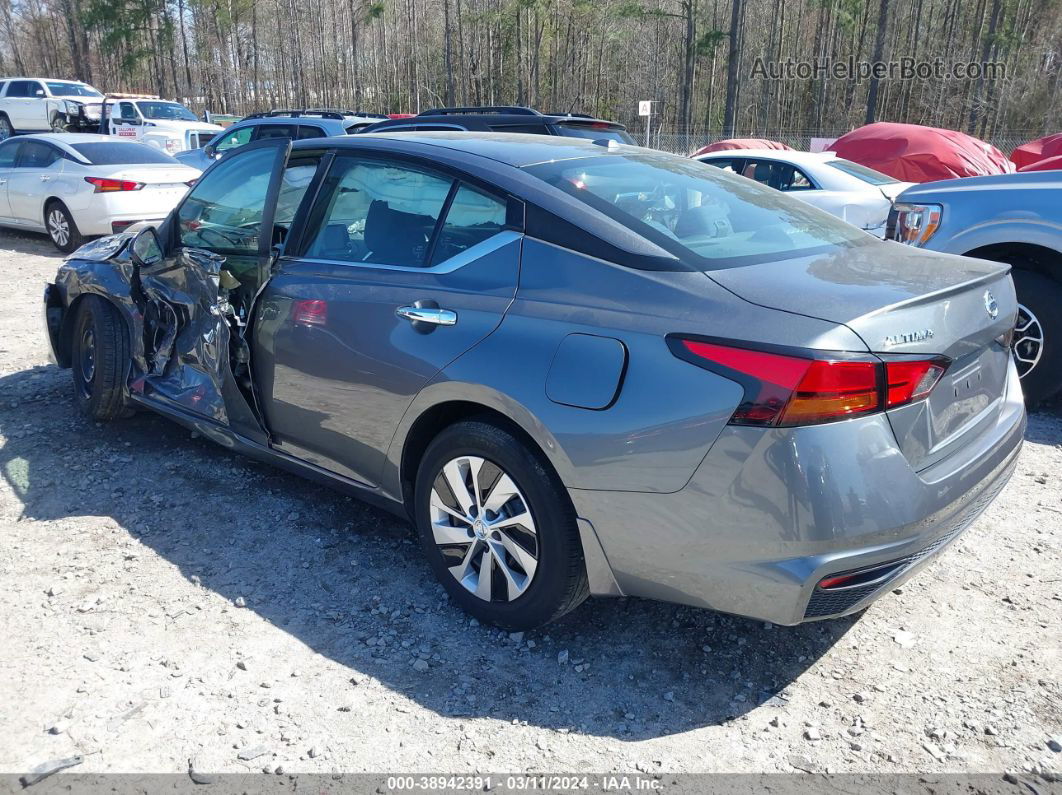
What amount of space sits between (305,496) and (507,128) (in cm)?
650

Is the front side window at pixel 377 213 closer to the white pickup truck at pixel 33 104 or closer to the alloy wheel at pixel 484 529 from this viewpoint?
the alloy wheel at pixel 484 529

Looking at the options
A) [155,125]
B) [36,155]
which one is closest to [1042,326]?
[36,155]

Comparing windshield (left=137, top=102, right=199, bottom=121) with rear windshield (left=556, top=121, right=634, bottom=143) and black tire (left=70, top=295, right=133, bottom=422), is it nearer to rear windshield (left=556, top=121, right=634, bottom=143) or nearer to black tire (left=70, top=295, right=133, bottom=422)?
rear windshield (left=556, top=121, right=634, bottom=143)

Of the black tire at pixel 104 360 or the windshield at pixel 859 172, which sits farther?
the windshield at pixel 859 172

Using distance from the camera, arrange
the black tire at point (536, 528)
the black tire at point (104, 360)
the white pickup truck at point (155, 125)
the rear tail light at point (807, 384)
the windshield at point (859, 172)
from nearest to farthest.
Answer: the rear tail light at point (807, 384), the black tire at point (536, 528), the black tire at point (104, 360), the windshield at point (859, 172), the white pickup truck at point (155, 125)

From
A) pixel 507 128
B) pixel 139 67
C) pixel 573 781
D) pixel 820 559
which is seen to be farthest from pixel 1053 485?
pixel 139 67

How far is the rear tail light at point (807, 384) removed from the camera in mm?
2209

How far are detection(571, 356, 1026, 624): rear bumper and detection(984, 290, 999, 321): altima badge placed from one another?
55 cm

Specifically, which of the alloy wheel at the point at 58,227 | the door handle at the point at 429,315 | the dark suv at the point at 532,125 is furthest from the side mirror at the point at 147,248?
the alloy wheel at the point at 58,227

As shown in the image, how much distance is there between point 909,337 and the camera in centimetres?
235

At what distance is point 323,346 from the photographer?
337 centimetres
